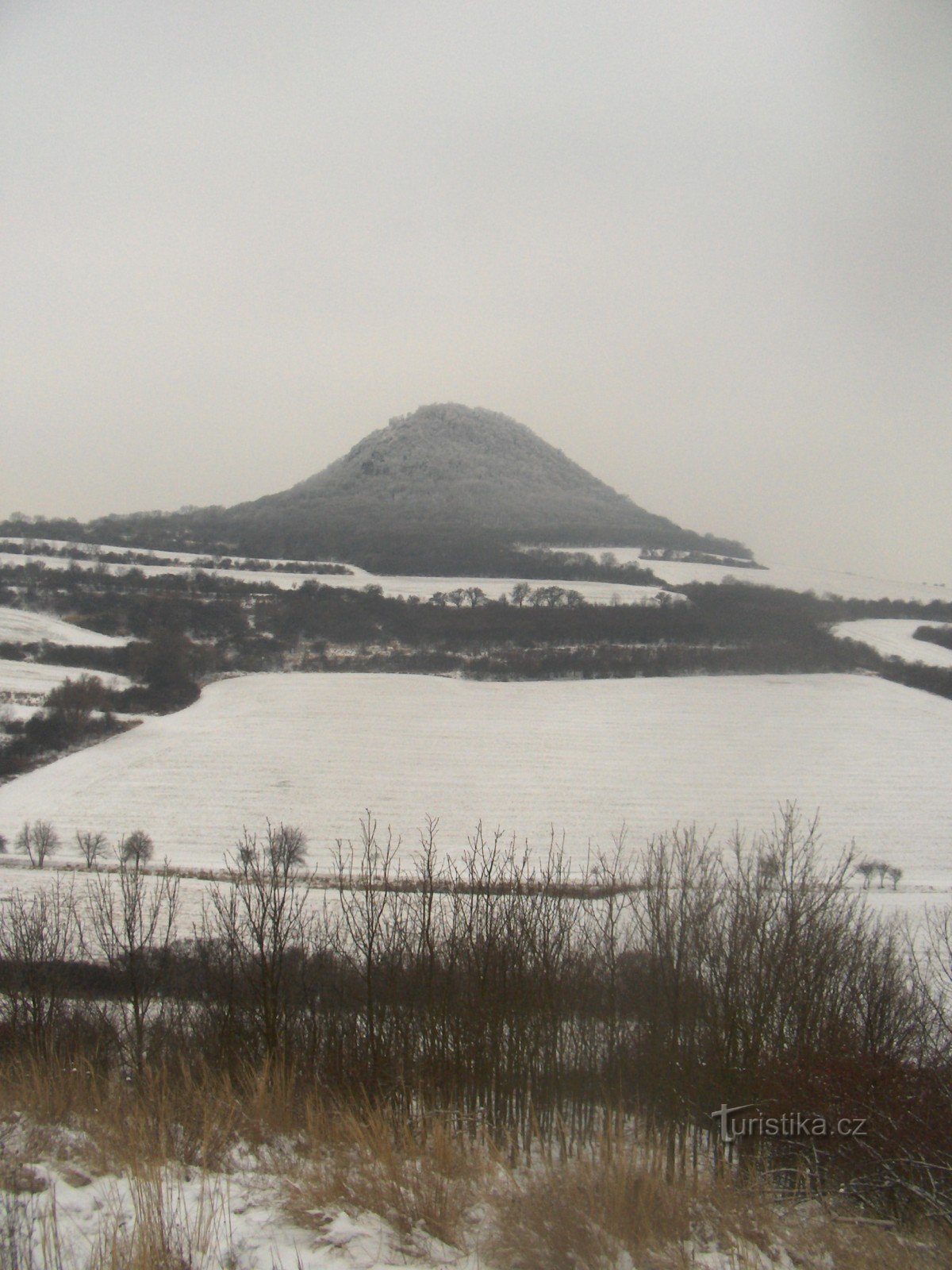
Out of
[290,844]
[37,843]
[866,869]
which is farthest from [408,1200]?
[37,843]

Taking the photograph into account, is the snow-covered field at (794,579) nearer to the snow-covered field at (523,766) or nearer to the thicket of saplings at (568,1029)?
the snow-covered field at (523,766)

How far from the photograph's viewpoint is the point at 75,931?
1510cm

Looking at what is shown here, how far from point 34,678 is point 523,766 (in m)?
20.8

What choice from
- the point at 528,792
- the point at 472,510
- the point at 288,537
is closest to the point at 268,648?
the point at 528,792

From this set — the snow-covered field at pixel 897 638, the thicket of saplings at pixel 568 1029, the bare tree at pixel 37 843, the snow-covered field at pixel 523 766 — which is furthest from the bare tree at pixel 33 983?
the snow-covered field at pixel 897 638

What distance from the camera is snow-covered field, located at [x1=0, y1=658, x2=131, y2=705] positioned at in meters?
28.9

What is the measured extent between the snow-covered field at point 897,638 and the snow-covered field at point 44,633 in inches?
1546

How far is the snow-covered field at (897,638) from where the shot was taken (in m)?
35.4

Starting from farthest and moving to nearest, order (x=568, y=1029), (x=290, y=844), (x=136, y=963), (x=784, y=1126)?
(x=290, y=844), (x=136, y=963), (x=568, y=1029), (x=784, y=1126)

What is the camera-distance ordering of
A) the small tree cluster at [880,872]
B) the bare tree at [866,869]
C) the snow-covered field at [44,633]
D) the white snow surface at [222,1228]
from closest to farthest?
the white snow surface at [222,1228] → the bare tree at [866,869] → the small tree cluster at [880,872] → the snow-covered field at [44,633]

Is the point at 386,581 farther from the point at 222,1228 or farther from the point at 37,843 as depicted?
the point at 222,1228

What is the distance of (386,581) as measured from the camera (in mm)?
58531

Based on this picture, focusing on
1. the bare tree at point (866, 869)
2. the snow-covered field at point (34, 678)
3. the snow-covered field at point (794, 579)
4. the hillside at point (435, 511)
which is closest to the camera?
the bare tree at point (866, 869)

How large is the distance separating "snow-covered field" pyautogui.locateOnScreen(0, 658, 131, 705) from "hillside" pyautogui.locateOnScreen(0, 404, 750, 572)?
32.6 metres
